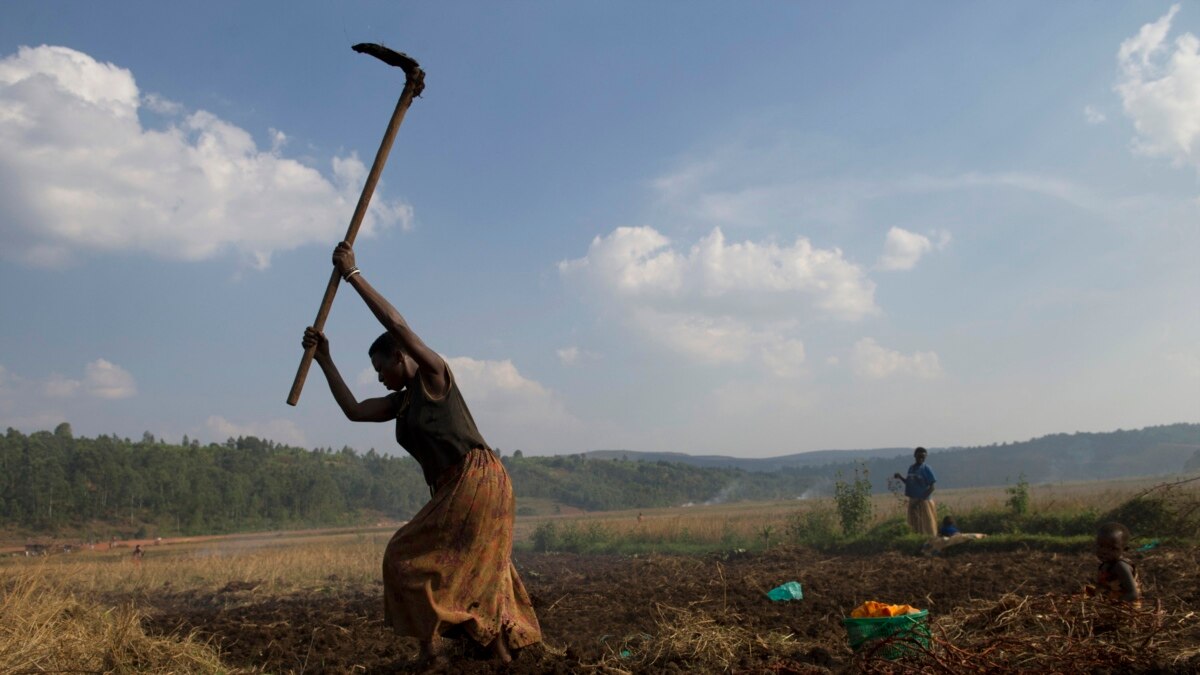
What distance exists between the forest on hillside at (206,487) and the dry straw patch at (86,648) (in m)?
39.5

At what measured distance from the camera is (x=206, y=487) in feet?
152

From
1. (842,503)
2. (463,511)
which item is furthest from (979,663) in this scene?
(842,503)

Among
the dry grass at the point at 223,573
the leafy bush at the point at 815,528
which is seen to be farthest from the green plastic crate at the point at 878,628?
the leafy bush at the point at 815,528

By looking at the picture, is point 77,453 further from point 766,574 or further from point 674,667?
point 674,667

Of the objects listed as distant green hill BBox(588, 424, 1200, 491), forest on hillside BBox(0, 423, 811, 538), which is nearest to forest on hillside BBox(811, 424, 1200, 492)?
distant green hill BBox(588, 424, 1200, 491)

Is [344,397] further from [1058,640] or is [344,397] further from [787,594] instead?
[787,594]

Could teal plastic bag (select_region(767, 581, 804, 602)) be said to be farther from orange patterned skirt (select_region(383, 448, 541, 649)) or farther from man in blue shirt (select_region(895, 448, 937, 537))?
man in blue shirt (select_region(895, 448, 937, 537))

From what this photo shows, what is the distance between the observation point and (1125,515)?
13.2 meters

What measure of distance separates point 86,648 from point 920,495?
42.1 feet

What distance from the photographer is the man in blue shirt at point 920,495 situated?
14.5 m

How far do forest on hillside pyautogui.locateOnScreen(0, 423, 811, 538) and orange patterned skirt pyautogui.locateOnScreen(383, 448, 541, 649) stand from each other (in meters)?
42.4

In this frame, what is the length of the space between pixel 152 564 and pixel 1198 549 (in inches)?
769

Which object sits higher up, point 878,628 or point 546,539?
point 878,628

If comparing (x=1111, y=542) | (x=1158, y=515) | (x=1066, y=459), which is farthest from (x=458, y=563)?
(x=1066, y=459)
